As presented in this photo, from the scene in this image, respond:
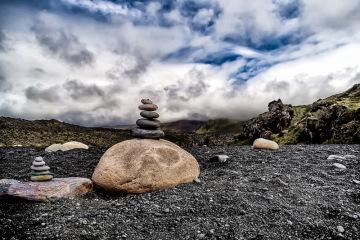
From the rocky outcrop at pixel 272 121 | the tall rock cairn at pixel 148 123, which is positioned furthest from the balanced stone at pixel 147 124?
the rocky outcrop at pixel 272 121

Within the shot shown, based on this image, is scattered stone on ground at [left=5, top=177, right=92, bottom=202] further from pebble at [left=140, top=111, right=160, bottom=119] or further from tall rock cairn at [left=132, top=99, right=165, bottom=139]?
pebble at [left=140, top=111, right=160, bottom=119]

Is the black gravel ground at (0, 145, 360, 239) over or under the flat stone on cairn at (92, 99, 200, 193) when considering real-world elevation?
under

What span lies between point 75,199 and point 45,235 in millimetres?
3287

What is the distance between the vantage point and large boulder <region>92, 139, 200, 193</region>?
566 inches

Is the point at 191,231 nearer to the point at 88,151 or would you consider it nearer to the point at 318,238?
the point at 318,238

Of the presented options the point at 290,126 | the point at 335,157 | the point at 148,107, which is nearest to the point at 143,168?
the point at 148,107

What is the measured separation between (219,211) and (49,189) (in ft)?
20.4

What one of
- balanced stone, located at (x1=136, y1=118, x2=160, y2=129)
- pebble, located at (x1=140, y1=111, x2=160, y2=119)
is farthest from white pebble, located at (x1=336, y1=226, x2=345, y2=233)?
pebble, located at (x1=140, y1=111, x2=160, y2=119)

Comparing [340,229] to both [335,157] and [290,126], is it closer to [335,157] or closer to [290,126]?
[335,157]

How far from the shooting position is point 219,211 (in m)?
11.9

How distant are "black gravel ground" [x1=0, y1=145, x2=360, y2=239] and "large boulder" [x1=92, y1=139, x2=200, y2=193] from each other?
47 centimetres

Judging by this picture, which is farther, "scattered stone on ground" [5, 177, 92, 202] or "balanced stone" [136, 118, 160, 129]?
"balanced stone" [136, 118, 160, 129]

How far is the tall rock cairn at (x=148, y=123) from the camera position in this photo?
17.2 metres

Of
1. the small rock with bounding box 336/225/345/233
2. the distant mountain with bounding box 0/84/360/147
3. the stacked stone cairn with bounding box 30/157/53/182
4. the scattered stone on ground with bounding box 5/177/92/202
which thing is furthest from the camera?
the distant mountain with bounding box 0/84/360/147
